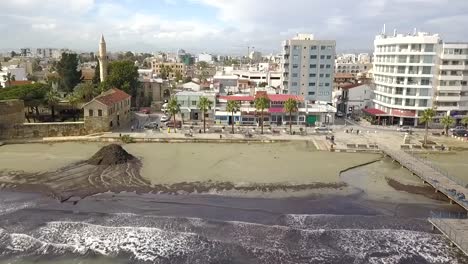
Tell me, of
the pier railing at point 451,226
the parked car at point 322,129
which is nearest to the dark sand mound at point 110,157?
the pier railing at point 451,226

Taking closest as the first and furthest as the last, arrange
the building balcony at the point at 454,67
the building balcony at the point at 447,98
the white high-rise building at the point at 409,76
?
the building balcony at the point at 454,67 < the white high-rise building at the point at 409,76 < the building balcony at the point at 447,98

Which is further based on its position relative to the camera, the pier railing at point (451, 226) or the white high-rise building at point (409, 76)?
the white high-rise building at point (409, 76)

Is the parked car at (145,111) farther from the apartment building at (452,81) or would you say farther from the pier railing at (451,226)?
the pier railing at (451,226)

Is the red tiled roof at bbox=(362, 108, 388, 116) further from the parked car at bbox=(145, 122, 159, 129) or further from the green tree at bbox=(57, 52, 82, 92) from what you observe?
the green tree at bbox=(57, 52, 82, 92)

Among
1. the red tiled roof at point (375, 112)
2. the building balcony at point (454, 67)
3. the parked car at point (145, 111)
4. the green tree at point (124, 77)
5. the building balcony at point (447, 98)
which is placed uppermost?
the building balcony at point (454, 67)

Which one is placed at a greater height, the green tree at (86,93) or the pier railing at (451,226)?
the green tree at (86,93)

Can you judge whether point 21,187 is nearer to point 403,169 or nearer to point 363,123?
point 403,169

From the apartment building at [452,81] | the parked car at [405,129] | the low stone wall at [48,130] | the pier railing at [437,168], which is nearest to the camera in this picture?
the pier railing at [437,168]
